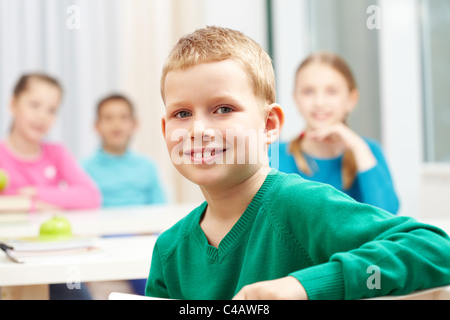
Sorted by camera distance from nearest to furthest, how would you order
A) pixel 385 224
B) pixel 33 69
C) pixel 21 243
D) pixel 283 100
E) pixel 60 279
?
pixel 385 224
pixel 60 279
pixel 21 243
pixel 283 100
pixel 33 69

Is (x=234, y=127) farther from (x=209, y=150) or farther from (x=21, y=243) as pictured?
(x=21, y=243)

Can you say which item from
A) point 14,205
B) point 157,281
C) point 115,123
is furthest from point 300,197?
point 115,123

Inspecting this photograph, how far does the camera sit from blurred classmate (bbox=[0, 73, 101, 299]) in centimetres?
287

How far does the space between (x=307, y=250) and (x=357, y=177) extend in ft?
4.42

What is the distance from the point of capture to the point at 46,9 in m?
4.68

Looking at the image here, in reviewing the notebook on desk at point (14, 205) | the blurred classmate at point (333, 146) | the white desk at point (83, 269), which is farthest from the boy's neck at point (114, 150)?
the white desk at point (83, 269)

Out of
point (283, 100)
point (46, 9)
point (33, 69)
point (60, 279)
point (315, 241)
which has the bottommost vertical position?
point (60, 279)

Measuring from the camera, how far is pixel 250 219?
2.93 ft

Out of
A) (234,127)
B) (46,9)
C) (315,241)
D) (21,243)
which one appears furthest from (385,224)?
(46,9)

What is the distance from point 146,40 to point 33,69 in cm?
89

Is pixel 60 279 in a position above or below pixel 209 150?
below

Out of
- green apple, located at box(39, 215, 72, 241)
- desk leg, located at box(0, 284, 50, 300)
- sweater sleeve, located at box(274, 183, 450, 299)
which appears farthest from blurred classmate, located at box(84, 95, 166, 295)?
sweater sleeve, located at box(274, 183, 450, 299)

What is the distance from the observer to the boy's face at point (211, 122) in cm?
83
